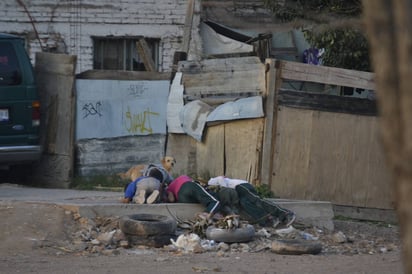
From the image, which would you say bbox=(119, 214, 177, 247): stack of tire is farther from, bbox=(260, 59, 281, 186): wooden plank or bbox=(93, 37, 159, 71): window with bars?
bbox=(93, 37, 159, 71): window with bars

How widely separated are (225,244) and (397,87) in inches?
277

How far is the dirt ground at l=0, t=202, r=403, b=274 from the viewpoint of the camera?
7.77 metres

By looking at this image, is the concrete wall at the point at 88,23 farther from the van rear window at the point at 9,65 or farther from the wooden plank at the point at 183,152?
the van rear window at the point at 9,65

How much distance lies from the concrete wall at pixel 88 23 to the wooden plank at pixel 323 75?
5.09 meters

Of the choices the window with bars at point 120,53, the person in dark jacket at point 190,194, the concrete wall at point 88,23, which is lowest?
the person in dark jacket at point 190,194

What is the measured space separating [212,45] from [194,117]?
15.6 ft

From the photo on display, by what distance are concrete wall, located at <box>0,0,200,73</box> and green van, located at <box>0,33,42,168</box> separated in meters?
4.45

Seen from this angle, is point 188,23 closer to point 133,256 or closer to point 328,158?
point 328,158

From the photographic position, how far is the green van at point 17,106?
11672mm

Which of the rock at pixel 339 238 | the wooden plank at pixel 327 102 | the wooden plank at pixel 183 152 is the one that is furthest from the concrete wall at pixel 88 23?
the rock at pixel 339 238

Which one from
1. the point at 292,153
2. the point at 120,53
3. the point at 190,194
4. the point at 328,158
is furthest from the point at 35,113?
the point at 120,53

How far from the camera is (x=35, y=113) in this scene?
12.0 meters

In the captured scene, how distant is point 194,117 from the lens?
1257 cm

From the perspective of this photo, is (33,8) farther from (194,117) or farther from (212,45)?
(194,117)
